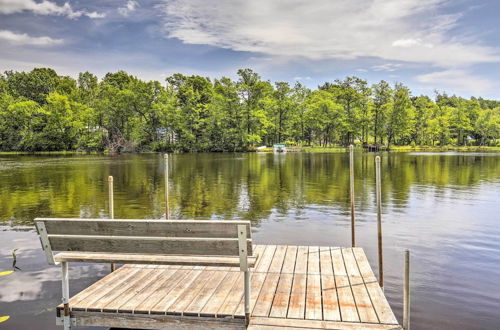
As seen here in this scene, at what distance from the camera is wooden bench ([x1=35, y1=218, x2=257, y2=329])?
18.0 ft

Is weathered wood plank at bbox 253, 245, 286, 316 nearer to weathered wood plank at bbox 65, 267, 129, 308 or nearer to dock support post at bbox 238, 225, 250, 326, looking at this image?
dock support post at bbox 238, 225, 250, 326

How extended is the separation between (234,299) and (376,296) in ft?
8.18

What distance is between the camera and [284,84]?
105 meters

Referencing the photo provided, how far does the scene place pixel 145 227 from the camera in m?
5.67

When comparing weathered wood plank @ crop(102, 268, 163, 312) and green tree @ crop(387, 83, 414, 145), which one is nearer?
weathered wood plank @ crop(102, 268, 163, 312)

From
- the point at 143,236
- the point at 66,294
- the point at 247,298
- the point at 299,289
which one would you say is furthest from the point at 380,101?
the point at 66,294

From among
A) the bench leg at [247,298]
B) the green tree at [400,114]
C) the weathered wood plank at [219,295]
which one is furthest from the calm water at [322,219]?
the green tree at [400,114]

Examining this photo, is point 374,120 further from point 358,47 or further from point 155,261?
point 155,261

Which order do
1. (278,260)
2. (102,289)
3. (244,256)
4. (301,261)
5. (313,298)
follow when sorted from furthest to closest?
(278,260) < (301,261) < (102,289) < (313,298) < (244,256)

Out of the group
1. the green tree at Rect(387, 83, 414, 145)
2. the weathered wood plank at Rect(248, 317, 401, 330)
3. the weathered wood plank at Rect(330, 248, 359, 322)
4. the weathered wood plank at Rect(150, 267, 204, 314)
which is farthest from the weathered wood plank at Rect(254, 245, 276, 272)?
the green tree at Rect(387, 83, 414, 145)

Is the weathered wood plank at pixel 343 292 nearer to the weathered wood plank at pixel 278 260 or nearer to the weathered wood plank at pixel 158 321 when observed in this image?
the weathered wood plank at pixel 278 260

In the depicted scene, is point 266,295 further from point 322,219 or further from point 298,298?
point 322,219

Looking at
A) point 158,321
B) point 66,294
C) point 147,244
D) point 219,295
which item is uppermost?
point 147,244

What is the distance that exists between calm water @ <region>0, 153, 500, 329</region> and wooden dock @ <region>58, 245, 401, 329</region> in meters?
1.63
